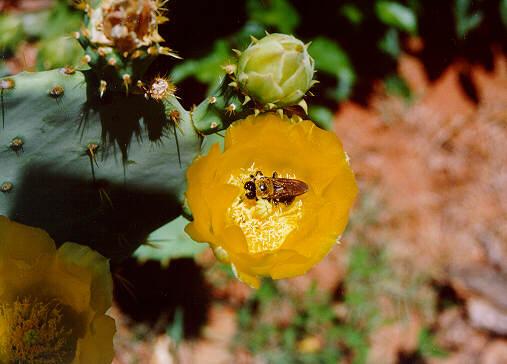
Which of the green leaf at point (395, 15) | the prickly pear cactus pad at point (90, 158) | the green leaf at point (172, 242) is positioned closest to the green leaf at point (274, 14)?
the green leaf at point (395, 15)

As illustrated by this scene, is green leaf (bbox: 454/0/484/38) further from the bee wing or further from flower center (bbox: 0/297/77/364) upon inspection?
flower center (bbox: 0/297/77/364)

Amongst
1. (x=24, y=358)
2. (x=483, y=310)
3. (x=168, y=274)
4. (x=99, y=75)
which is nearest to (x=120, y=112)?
(x=99, y=75)

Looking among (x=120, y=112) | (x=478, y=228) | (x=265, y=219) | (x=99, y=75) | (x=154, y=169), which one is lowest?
(x=478, y=228)

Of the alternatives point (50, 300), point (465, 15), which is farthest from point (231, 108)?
point (465, 15)

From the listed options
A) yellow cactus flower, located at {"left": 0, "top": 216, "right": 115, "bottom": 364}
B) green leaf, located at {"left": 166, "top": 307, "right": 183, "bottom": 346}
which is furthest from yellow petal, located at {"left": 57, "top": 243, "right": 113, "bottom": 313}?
green leaf, located at {"left": 166, "top": 307, "right": 183, "bottom": 346}

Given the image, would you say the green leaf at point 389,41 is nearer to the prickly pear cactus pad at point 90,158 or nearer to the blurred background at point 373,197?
the blurred background at point 373,197

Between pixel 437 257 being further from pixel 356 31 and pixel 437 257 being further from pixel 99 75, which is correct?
pixel 99 75
